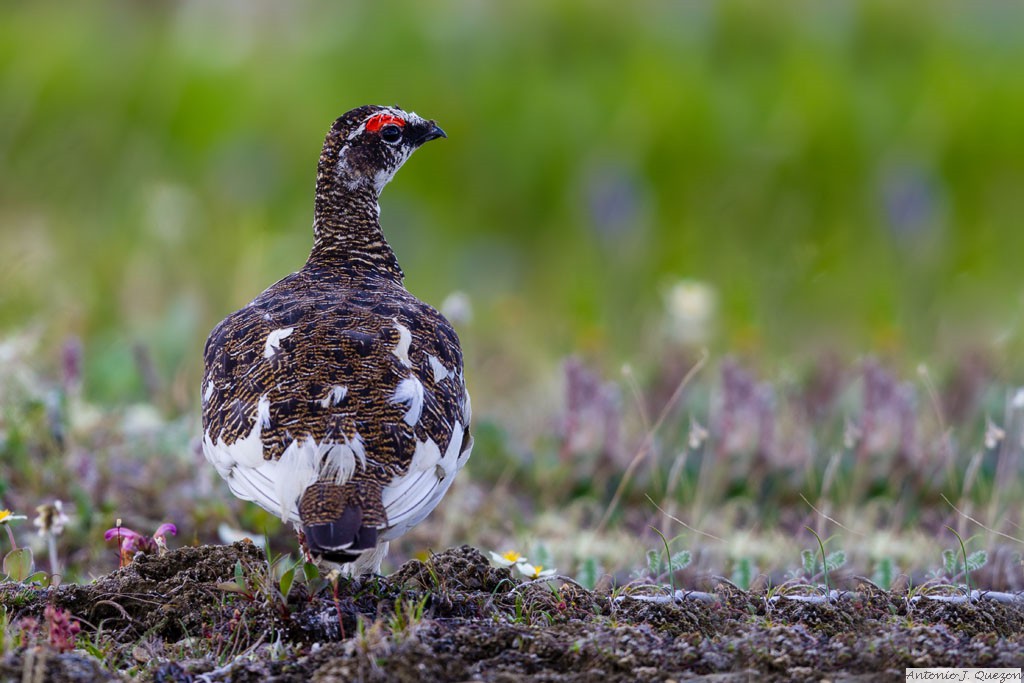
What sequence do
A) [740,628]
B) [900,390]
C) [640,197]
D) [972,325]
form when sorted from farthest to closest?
[640,197]
[972,325]
[900,390]
[740,628]

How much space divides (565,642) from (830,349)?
4838 mm

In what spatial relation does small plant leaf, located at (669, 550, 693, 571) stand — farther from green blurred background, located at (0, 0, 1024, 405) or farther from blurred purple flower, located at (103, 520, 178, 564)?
green blurred background, located at (0, 0, 1024, 405)

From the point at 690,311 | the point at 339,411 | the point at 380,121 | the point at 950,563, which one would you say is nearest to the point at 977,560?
the point at 950,563

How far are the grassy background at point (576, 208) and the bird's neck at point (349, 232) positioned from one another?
3.77ft

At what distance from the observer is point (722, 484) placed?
5578 millimetres

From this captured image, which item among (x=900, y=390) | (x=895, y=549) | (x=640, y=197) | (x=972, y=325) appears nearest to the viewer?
(x=895, y=549)

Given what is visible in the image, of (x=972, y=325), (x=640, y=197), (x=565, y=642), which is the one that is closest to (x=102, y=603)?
(x=565, y=642)

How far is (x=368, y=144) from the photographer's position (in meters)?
4.66

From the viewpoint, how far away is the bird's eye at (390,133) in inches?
182

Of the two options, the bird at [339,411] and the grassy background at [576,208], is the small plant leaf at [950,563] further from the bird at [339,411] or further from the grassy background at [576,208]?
the bird at [339,411]

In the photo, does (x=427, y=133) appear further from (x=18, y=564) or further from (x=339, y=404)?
(x=18, y=564)

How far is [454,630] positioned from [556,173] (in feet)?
27.5

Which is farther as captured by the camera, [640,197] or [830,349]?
[640,197]

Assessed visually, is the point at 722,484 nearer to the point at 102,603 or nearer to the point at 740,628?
the point at 740,628
